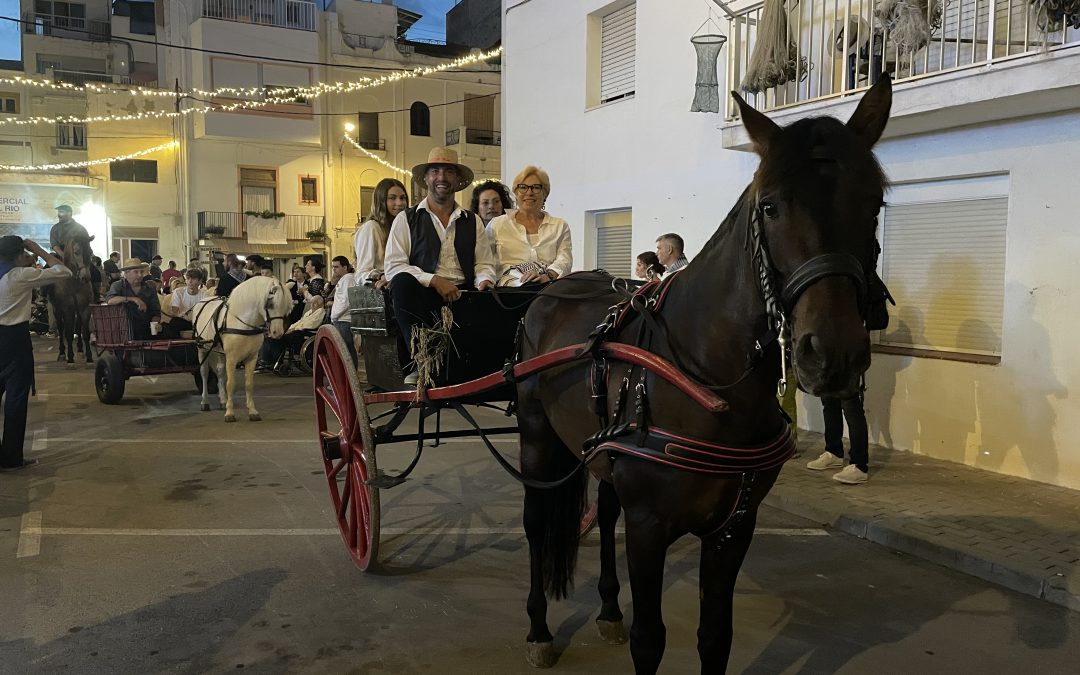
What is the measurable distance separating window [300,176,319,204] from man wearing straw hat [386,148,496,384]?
28886 mm

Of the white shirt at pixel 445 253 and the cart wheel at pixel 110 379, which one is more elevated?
the white shirt at pixel 445 253

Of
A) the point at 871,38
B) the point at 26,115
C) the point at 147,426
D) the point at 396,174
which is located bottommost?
the point at 147,426

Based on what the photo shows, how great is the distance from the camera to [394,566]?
196 inches

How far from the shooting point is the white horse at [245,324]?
415 inches

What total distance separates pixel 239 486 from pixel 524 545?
2991mm

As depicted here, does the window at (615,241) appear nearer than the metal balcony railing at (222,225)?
Yes

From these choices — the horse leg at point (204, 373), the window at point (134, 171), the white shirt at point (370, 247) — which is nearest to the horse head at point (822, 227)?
the white shirt at point (370, 247)

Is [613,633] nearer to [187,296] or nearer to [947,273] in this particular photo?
[947,273]

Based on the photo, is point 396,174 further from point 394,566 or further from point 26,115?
point 394,566

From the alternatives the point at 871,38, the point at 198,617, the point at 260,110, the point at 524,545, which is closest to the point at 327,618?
the point at 198,617

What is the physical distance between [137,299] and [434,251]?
27.5ft

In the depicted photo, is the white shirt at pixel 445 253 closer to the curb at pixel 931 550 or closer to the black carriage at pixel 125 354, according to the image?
the curb at pixel 931 550

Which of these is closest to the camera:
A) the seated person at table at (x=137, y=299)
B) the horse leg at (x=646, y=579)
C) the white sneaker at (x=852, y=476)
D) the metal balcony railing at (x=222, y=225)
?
Result: the horse leg at (x=646, y=579)

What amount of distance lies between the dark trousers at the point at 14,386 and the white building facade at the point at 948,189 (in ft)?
24.1
